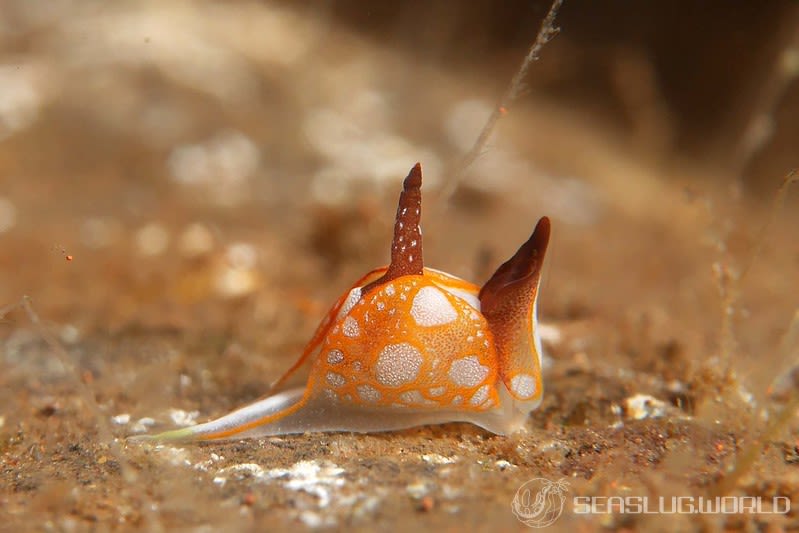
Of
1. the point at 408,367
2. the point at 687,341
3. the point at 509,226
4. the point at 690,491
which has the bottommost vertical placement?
the point at 690,491

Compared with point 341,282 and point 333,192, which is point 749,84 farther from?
point 341,282

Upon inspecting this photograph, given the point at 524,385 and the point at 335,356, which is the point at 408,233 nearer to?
the point at 335,356

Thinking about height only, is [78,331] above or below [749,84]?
below

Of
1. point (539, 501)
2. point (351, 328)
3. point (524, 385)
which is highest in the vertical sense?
point (351, 328)

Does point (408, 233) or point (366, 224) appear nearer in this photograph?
point (408, 233)

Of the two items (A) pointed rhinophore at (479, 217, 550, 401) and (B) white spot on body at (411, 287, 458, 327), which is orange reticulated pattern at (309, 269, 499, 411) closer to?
(B) white spot on body at (411, 287, 458, 327)

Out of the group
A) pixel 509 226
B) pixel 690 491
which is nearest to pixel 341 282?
pixel 509 226

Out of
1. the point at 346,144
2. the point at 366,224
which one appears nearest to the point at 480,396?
the point at 366,224
